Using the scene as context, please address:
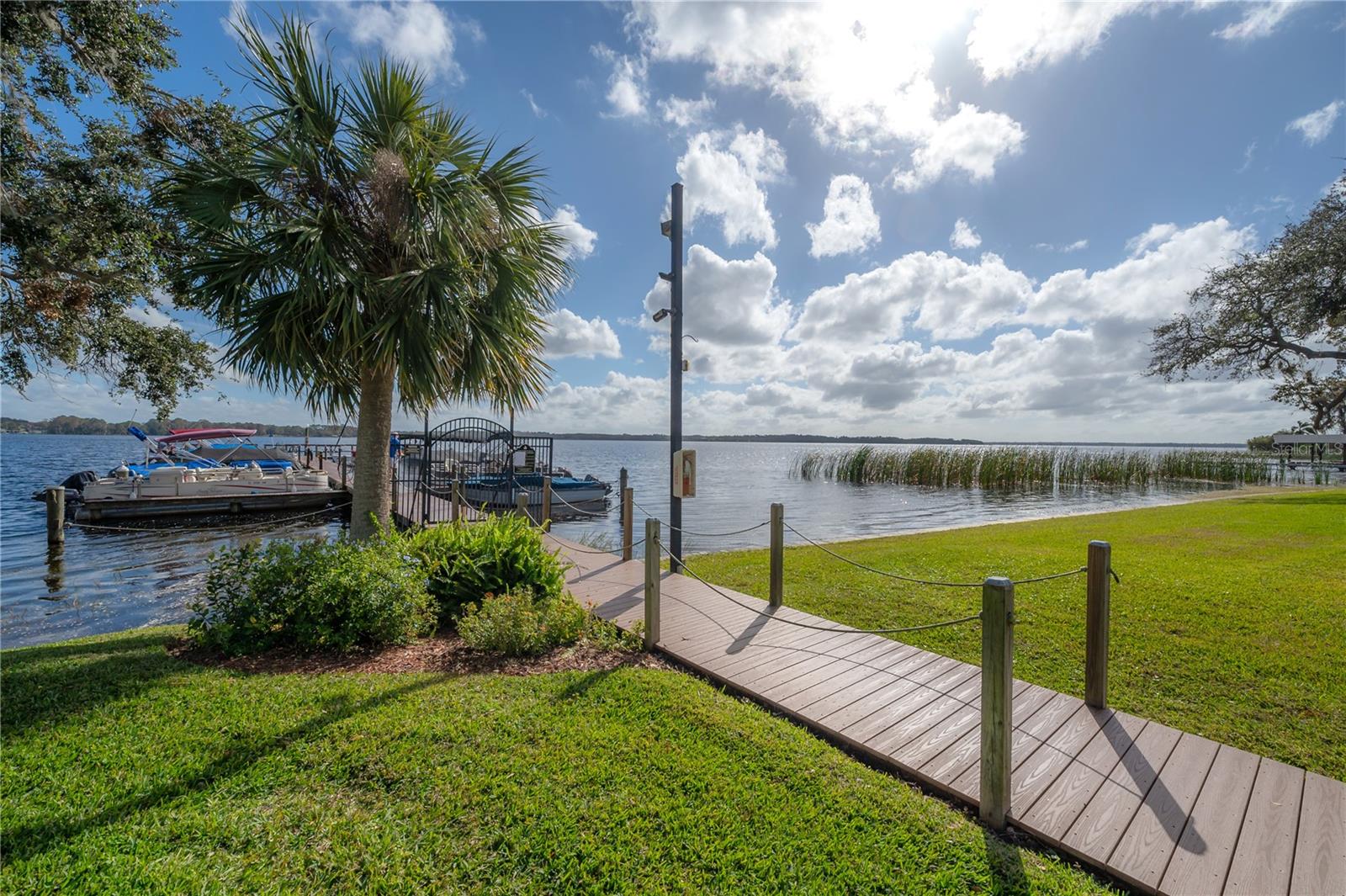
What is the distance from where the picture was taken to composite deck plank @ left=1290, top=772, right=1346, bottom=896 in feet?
7.57

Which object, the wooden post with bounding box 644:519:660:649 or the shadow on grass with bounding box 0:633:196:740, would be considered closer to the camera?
the shadow on grass with bounding box 0:633:196:740

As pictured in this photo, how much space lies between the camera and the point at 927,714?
12.3 feet

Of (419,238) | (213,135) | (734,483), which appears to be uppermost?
(213,135)

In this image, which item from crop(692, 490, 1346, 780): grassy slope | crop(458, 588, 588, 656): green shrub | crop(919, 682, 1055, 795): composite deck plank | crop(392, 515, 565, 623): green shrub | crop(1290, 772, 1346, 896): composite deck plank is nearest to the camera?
crop(1290, 772, 1346, 896): composite deck plank

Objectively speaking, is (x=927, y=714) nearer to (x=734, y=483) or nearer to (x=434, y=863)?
(x=434, y=863)

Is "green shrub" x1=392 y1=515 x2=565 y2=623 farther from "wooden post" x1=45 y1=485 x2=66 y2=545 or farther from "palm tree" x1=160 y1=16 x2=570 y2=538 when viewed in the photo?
"wooden post" x1=45 y1=485 x2=66 y2=545

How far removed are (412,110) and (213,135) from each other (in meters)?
2.28

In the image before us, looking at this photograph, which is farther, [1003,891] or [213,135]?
[213,135]

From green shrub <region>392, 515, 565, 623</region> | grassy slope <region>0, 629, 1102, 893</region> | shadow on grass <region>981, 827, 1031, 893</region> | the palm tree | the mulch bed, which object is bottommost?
the mulch bed

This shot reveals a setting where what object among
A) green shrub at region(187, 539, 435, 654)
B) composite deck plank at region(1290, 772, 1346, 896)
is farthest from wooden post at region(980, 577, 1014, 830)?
green shrub at region(187, 539, 435, 654)

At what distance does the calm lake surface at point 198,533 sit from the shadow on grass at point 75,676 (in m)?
3.99

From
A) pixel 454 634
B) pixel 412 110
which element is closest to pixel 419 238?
pixel 412 110

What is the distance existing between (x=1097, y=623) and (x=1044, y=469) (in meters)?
28.4

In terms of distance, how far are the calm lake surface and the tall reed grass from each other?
1.75 metres
